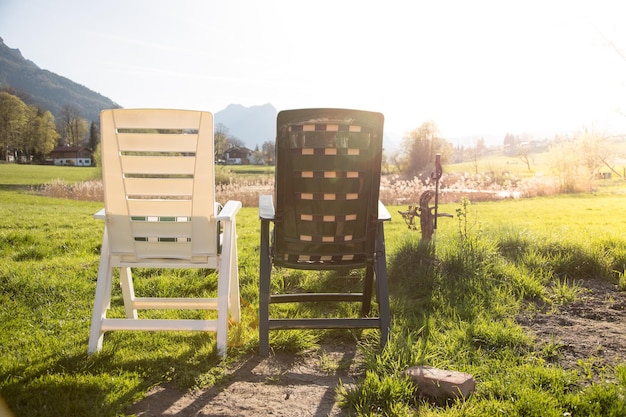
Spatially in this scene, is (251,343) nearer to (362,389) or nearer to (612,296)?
(362,389)

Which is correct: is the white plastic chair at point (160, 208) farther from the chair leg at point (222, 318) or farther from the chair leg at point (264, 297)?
the chair leg at point (264, 297)

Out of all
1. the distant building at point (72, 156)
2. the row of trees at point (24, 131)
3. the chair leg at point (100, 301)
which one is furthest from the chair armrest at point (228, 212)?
the distant building at point (72, 156)

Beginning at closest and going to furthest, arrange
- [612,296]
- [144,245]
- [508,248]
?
1. [144,245]
2. [612,296]
3. [508,248]

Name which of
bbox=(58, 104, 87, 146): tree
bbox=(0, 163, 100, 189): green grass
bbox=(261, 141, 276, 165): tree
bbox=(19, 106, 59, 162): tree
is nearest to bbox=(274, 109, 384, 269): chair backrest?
bbox=(261, 141, 276, 165): tree

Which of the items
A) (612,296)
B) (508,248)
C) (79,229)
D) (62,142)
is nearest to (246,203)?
(79,229)

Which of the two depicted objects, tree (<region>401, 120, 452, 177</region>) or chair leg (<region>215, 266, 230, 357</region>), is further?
tree (<region>401, 120, 452, 177</region>)

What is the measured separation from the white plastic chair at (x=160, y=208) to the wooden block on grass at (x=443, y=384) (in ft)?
4.08

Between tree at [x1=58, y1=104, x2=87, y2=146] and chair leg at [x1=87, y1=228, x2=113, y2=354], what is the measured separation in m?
14.4

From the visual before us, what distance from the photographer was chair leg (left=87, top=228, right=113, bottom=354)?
326 cm

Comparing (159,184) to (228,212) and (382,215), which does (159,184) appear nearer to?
(228,212)

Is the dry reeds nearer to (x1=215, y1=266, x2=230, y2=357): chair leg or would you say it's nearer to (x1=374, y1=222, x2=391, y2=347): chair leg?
(x1=374, y1=222, x2=391, y2=347): chair leg

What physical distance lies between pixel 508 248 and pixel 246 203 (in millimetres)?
8252

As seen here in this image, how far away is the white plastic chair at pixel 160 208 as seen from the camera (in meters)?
3.17

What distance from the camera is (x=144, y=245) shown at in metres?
3.40
